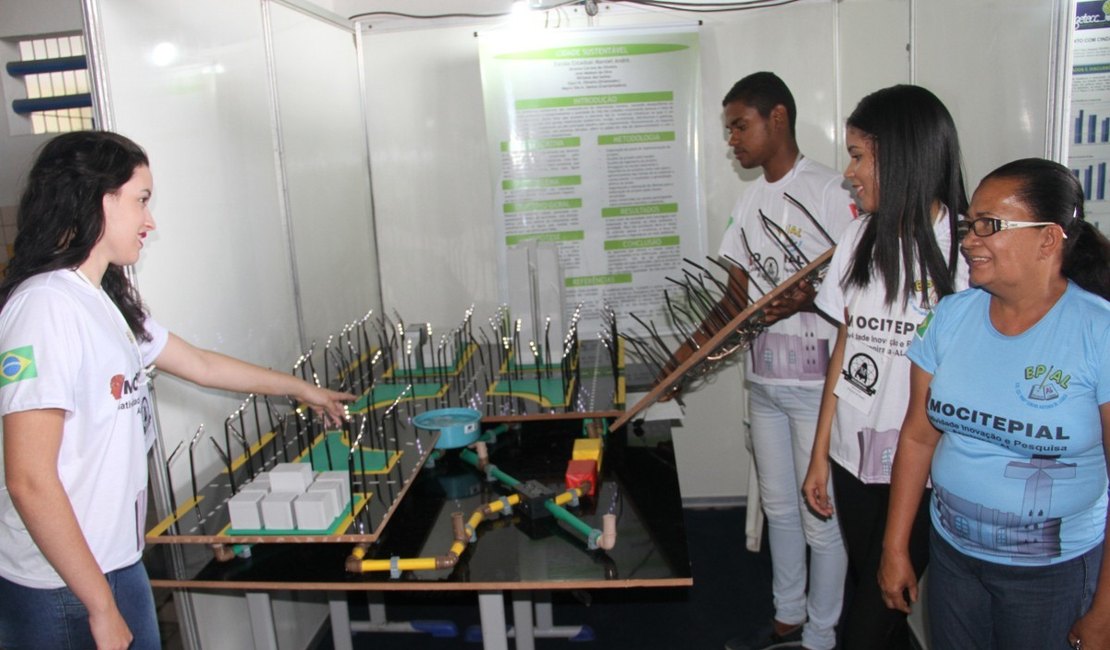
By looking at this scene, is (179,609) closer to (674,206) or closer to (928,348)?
(928,348)

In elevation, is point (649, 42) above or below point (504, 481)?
above

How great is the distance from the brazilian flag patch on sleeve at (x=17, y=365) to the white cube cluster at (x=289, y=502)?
565mm

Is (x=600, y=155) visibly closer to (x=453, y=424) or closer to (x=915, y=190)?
(x=453, y=424)

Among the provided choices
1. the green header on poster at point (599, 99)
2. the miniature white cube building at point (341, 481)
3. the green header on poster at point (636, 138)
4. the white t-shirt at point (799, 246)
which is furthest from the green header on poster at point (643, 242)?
the miniature white cube building at point (341, 481)

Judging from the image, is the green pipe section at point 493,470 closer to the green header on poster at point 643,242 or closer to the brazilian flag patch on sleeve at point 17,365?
the brazilian flag patch on sleeve at point 17,365

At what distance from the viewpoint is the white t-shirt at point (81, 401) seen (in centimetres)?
128

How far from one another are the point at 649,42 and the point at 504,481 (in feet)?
6.87

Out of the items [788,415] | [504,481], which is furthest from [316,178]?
[788,415]

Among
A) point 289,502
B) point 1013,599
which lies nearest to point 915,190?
point 1013,599

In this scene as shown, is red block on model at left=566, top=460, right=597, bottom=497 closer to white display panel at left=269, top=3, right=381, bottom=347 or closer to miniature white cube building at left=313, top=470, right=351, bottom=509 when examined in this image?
miniature white cube building at left=313, top=470, right=351, bottom=509

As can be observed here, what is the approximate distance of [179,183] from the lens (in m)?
2.03

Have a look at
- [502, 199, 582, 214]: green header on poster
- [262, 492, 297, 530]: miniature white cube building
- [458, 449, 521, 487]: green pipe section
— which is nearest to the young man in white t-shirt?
[458, 449, 521, 487]: green pipe section

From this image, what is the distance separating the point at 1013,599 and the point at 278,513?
1.42 m

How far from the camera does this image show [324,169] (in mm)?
3004
